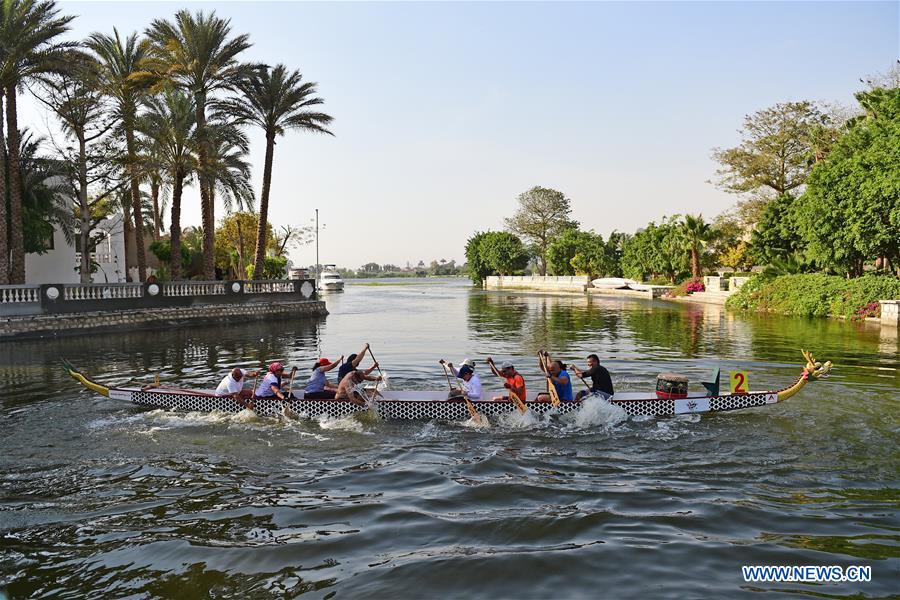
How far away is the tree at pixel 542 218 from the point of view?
116312mm

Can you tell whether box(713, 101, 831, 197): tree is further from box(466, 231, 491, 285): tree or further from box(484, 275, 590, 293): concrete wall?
box(466, 231, 491, 285): tree

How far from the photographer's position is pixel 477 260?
123 m

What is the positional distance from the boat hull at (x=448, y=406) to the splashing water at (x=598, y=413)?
0.52 ft

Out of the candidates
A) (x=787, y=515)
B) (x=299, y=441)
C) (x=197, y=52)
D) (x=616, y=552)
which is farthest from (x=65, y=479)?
(x=197, y=52)

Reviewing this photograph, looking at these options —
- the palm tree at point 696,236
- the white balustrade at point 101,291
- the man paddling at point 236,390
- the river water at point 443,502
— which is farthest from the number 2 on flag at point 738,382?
the palm tree at point 696,236

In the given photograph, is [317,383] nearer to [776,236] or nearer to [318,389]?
[318,389]

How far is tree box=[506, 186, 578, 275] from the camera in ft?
382

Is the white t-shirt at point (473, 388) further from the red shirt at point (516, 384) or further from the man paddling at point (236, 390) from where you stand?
the man paddling at point (236, 390)

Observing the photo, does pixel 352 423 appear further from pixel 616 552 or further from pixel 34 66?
pixel 34 66

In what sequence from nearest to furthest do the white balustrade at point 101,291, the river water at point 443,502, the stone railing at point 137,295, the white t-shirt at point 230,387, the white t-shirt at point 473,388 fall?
the river water at point 443,502, the white t-shirt at point 473,388, the white t-shirt at point 230,387, the stone railing at point 137,295, the white balustrade at point 101,291

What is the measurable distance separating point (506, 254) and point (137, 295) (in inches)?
3310

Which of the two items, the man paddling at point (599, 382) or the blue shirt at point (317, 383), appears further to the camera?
the blue shirt at point (317, 383)

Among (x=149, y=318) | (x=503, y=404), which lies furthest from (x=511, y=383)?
(x=149, y=318)

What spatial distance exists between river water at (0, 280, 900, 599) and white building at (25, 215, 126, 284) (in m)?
30.5
